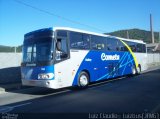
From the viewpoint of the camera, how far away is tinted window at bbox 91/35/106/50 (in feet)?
57.8

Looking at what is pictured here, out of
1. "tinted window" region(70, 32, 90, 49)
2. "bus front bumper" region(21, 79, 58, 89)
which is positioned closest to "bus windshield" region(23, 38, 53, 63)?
"bus front bumper" region(21, 79, 58, 89)

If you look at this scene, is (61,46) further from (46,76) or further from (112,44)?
(112,44)

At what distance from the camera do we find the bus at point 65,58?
13.7 metres

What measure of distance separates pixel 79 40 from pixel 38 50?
292 cm

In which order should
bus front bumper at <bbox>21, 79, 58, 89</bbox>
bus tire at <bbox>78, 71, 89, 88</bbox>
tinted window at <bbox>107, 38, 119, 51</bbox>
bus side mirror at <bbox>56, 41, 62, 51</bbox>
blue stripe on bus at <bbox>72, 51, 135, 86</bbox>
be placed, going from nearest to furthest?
bus front bumper at <bbox>21, 79, 58, 89</bbox> → bus side mirror at <bbox>56, 41, 62, 51</bbox> → bus tire at <bbox>78, 71, 89, 88</bbox> → blue stripe on bus at <bbox>72, 51, 135, 86</bbox> → tinted window at <bbox>107, 38, 119, 51</bbox>

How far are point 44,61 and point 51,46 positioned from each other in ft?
2.73

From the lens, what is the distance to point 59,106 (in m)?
10.2

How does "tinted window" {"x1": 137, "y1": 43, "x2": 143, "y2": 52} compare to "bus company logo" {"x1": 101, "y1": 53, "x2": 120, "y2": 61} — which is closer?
"bus company logo" {"x1": 101, "y1": 53, "x2": 120, "y2": 61}

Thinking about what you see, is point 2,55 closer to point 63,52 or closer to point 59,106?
point 63,52

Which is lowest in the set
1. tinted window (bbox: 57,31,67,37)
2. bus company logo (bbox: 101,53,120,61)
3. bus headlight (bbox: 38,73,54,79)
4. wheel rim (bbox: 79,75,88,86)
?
wheel rim (bbox: 79,75,88,86)

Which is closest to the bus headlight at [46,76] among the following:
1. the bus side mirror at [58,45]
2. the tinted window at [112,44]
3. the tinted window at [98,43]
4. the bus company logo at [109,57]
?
the bus side mirror at [58,45]

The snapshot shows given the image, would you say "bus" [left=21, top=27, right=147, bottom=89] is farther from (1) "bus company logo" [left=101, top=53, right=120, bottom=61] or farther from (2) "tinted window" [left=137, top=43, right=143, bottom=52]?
(2) "tinted window" [left=137, top=43, right=143, bottom=52]

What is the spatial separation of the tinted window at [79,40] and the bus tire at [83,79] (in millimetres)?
1610

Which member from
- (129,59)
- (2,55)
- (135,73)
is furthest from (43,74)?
(135,73)
